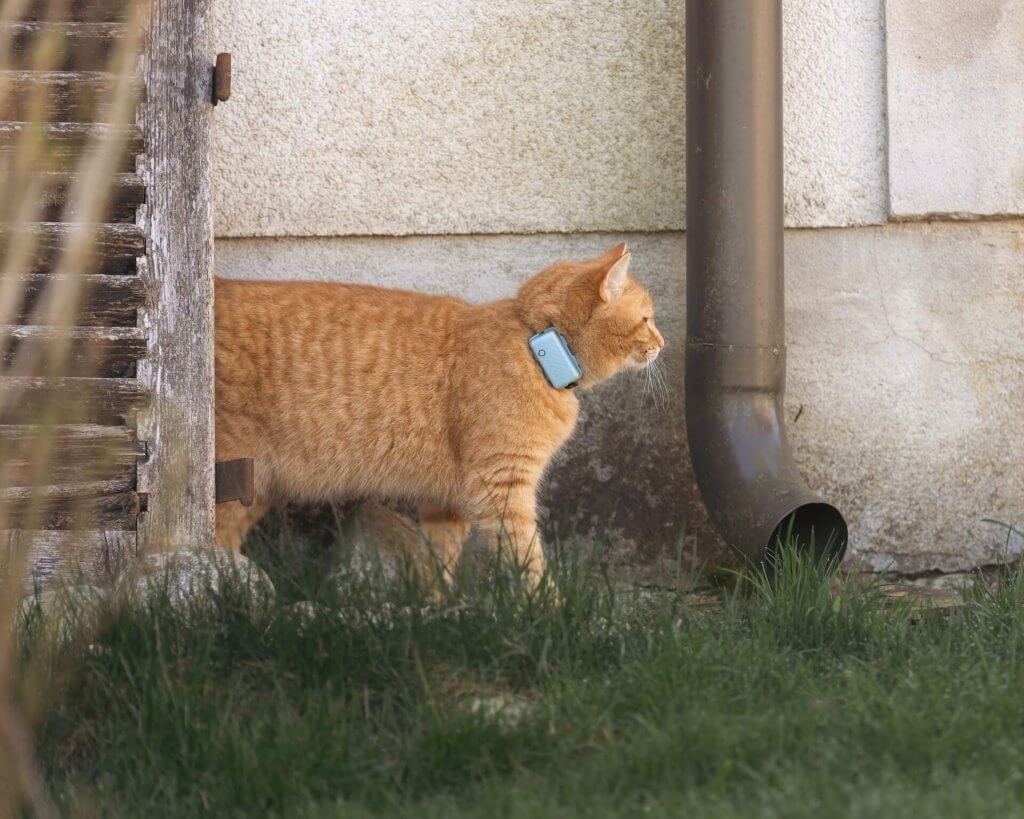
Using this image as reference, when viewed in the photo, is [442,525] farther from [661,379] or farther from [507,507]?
[661,379]

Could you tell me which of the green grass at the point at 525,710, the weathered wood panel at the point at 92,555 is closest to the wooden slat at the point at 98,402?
the weathered wood panel at the point at 92,555

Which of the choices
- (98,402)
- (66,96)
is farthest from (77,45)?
(98,402)

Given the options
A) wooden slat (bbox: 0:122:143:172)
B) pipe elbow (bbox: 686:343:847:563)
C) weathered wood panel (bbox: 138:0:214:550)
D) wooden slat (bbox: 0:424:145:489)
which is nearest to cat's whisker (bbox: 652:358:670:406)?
pipe elbow (bbox: 686:343:847:563)

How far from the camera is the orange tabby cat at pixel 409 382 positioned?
4.23 metres

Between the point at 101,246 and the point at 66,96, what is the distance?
462mm

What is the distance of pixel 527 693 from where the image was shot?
113 inches

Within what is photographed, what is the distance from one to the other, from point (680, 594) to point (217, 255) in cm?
231

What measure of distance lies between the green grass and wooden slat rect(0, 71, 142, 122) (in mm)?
1481

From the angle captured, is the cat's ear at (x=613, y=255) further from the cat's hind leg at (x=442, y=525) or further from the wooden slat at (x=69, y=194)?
the wooden slat at (x=69, y=194)

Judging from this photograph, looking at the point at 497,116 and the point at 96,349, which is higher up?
the point at 497,116

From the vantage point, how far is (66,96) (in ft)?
12.2

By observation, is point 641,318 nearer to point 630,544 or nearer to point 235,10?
point 630,544

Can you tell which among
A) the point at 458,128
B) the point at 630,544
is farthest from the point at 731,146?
the point at 630,544

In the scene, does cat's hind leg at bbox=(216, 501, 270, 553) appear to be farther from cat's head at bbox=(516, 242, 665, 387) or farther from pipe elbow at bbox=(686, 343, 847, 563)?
pipe elbow at bbox=(686, 343, 847, 563)
